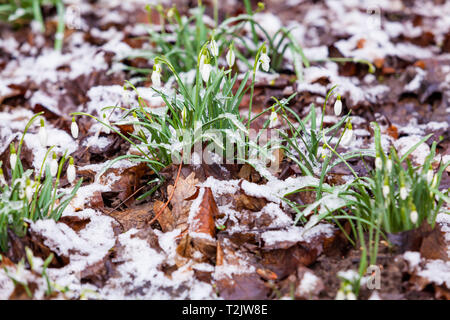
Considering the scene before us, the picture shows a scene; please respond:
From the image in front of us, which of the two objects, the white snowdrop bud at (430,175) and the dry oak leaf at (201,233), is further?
the dry oak leaf at (201,233)

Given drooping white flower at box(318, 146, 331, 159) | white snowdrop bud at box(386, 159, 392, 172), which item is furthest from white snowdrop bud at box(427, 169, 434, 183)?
drooping white flower at box(318, 146, 331, 159)

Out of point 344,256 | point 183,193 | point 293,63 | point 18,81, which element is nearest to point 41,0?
point 18,81

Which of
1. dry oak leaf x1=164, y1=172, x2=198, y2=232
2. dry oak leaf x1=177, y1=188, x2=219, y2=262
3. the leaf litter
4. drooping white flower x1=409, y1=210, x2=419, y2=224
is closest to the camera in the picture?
drooping white flower x1=409, y1=210, x2=419, y2=224

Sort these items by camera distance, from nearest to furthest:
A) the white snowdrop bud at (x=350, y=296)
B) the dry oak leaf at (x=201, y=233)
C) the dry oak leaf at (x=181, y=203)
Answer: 1. the white snowdrop bud at (x=350, y=296)
2. the dry oak leaf at (x=201, y=233)
3. the dry oak leaf at (x=181, y=203)

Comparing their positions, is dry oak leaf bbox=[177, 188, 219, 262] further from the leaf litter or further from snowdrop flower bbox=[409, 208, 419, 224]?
snowdrop flower bbox=[409, 208, 419, 224]

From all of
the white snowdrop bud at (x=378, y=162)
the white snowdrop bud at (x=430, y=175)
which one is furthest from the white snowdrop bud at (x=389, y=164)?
the white snowdrop bud at (x=430, y=175)

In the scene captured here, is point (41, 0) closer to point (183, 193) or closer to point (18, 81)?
point (18, 81)

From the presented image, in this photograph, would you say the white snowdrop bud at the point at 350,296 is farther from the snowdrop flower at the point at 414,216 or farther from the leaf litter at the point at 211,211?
the snowdrop flower at the point at 414,216

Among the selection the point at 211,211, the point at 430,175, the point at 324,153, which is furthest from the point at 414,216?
the point at 211,211

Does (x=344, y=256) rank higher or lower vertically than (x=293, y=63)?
lower

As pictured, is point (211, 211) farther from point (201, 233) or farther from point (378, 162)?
point (378, 162)

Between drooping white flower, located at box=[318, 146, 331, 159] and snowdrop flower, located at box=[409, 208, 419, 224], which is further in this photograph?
drooping white flower, located at box=[318, 146, 331, 159]
